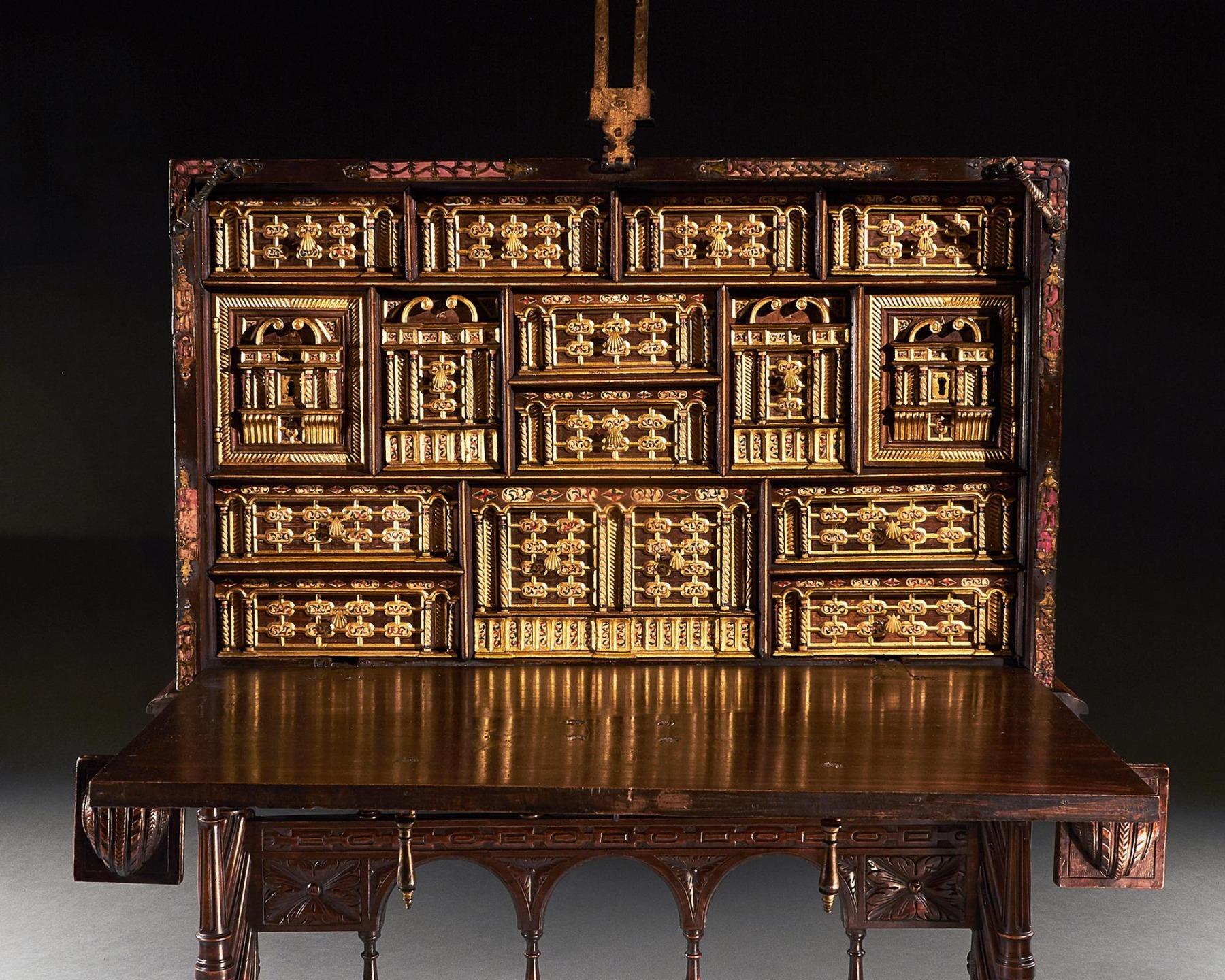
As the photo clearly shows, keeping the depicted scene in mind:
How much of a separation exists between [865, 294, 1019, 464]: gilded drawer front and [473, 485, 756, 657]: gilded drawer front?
40 cm

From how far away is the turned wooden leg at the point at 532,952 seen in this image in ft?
11.1

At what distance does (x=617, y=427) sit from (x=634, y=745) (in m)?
0.94

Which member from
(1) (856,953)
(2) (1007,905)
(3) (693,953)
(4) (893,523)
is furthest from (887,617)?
(3) (693,953)

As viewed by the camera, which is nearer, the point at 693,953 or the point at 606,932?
the point at 693,953

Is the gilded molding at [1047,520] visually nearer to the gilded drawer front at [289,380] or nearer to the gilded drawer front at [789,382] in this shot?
the gilded drawer front at [789,382]

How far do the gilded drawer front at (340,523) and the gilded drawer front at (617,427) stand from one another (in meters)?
0.26

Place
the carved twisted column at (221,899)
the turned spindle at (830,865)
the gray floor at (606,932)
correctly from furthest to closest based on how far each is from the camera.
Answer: the gray floor at (606,932)
the carved twisted column at (221,899)
the turned spindle at (830,865)

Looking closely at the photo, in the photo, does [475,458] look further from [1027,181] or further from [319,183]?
[1027,181]

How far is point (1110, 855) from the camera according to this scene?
3.03m

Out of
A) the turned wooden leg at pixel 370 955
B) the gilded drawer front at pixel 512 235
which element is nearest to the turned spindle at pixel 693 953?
the turned wooden leg at pixel 370 955

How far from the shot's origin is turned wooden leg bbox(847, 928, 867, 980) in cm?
350

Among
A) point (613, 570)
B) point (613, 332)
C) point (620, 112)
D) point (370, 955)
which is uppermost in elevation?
point (620, 112)

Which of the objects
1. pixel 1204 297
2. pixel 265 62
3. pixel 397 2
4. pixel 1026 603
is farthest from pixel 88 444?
pixel 1204 297

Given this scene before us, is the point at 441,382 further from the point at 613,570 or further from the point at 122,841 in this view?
the point at 122,841
